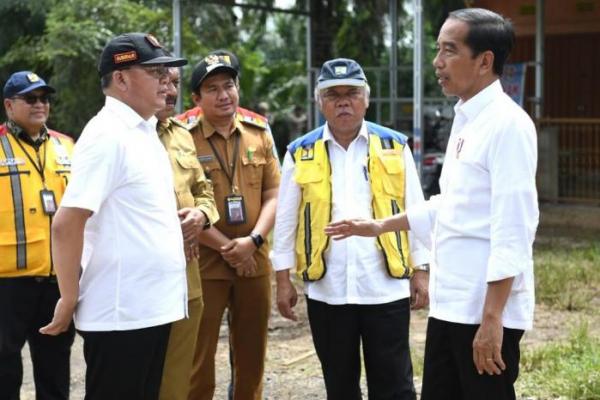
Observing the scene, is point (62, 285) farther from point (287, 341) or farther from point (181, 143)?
point (287, 341)

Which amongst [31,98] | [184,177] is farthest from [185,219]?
[31,98]

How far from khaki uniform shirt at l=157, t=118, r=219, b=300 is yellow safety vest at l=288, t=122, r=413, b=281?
17.7 inches

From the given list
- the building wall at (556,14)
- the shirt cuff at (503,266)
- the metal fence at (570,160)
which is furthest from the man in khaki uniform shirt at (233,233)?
the building wall at (556,14)

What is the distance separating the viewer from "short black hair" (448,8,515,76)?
3379mm

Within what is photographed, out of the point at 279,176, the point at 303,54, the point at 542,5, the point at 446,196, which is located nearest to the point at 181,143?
the point at 279,176

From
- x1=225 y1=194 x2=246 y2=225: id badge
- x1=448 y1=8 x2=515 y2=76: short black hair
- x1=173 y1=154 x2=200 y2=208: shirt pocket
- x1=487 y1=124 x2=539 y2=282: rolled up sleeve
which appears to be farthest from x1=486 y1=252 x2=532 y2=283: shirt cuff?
x1=225 y1=194 x2=246 y2=225: id badge

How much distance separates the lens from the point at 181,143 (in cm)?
461

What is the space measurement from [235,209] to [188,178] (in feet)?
1.87

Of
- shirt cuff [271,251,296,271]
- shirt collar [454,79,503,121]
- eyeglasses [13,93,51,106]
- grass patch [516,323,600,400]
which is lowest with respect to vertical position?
grass patch [516,323,600,400]

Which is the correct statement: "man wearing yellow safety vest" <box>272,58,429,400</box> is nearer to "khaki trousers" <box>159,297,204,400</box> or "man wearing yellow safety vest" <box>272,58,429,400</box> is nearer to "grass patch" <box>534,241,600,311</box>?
"khaki trousers" <box>159,297,204,400</box>

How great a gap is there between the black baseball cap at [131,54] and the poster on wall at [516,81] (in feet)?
36.9

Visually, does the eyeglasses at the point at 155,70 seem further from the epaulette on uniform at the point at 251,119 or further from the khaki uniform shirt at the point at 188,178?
the epaulette on uniform at the point at 251,119

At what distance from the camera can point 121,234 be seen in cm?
360

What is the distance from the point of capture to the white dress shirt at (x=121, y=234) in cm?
358
